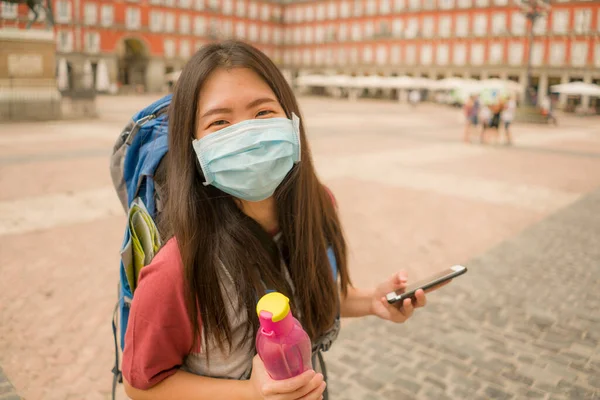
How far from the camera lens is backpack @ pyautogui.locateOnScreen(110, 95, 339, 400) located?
4.98 feet

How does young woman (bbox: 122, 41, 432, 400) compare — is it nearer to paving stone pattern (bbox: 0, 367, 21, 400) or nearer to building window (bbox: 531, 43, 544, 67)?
paving stone pattern (bbox: 0, 367, 21, 400)

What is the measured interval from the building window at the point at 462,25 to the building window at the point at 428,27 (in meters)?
2.67

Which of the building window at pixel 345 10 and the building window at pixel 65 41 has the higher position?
the building window at pixel 345 10

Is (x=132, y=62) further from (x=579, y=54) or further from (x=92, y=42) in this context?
(x=579, y=54)

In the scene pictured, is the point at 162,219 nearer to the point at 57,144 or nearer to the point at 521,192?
the point at 521,192

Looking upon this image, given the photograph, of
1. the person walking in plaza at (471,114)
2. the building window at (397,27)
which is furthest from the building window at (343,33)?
the person walking in plaza at (471,114)

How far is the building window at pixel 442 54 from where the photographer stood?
5125cm

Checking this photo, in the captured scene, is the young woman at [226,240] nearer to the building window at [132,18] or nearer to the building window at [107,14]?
the building window at [107,14]

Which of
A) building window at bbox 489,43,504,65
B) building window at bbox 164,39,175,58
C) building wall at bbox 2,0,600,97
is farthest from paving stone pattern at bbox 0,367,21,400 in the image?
building window at bbox 164,39,175,58

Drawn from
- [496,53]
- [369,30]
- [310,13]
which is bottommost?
[496,53]

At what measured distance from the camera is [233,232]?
1.46 m

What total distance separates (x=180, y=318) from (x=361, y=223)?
17.7ft

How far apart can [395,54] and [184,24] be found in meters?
22.4

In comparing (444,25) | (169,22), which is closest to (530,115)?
(444,25)
